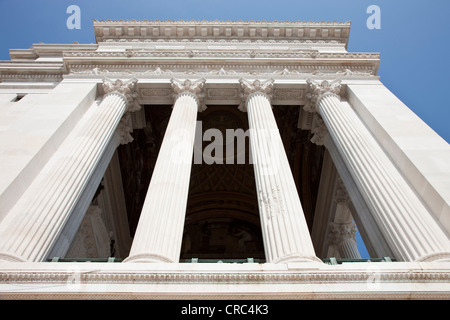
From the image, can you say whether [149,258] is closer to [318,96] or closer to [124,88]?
[124,88]

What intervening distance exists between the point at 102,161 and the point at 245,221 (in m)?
15.9

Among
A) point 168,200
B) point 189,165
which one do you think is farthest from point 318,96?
point 168,200

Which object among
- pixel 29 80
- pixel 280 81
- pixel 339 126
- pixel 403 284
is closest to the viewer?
pixel 403 284

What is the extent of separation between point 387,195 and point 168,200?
7.13 meters

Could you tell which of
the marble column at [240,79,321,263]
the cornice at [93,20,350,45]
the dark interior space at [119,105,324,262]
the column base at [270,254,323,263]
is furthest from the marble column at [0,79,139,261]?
the cornice at [93,20,350,45]

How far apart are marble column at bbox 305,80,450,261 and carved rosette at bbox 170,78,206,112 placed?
642cm

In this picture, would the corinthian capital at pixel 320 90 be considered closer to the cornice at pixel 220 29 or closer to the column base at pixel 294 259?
the cornice at pixel 220 29

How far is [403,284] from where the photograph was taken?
8.09 metres

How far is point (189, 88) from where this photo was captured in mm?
18500

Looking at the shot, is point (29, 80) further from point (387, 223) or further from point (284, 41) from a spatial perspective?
point (387, 223)

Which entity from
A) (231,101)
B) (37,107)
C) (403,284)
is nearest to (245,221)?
(231,101)

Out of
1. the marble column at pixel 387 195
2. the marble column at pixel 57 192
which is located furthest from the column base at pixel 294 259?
the marble column at pixel 57 192

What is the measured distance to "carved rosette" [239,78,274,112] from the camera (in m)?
18.5

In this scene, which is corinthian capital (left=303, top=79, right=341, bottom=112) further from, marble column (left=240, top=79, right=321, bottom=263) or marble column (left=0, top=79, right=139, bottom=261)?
marble column (left=0, top=79, right=139, bottom=261)
